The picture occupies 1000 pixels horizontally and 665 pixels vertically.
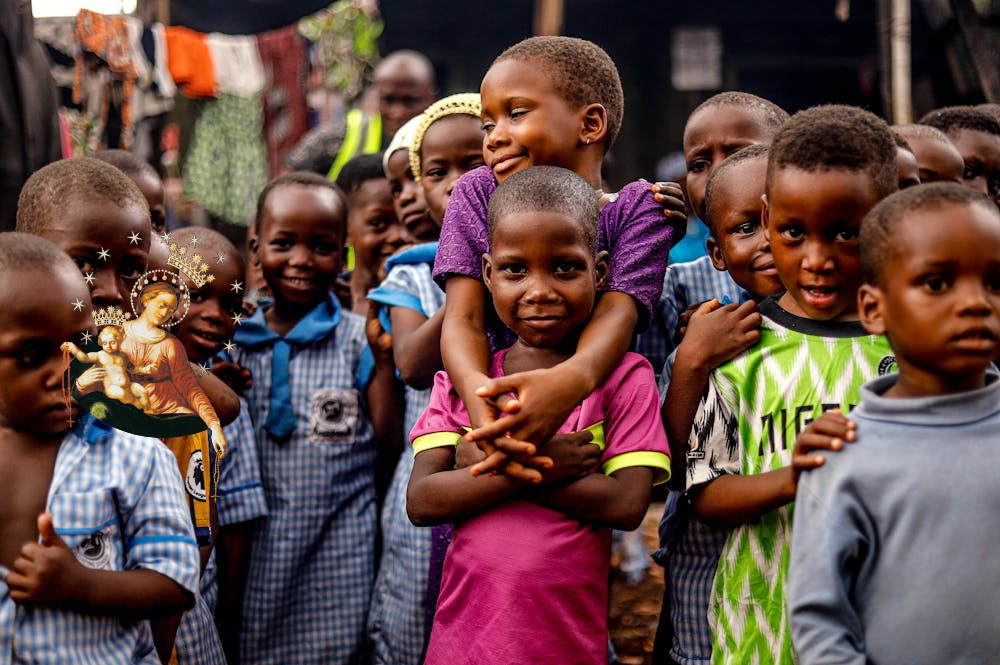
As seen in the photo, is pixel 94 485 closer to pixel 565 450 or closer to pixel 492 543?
pixel 492 543

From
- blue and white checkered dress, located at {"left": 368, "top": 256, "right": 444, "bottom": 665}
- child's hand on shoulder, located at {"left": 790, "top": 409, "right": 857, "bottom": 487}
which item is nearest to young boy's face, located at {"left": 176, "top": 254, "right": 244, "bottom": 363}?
blue and white checkered dress, located at {"left": 368, "top": 256, "right": 444, "bottom": 665}

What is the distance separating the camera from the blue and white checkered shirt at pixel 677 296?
2822 millimetres

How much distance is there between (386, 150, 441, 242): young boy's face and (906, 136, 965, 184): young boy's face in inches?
60.7

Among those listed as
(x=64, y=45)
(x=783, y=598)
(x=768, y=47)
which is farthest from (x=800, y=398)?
(x=768, y=47)

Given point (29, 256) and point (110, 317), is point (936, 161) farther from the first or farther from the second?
point (29, 256)

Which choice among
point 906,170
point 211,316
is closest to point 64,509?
point 211,316

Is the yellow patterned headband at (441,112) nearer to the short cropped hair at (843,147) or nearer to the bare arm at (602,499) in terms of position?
the short cropped hair at (843,147)

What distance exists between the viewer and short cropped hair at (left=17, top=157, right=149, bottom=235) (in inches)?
101

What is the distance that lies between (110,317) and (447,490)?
2.87ft

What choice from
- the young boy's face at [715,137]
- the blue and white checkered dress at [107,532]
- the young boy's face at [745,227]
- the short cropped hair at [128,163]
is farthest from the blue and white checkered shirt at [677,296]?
the short cropped hair at [128,163]

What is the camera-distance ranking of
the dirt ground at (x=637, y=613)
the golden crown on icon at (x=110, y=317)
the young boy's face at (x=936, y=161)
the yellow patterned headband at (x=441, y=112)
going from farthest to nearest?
1. the dirt ground at (x=637, y=613)
2. the yellow patterned headband at (x=441, y=112)
3. the young boy's face at (x=936, y=161)
4. the golden crown on icon at (x=110, y=317)

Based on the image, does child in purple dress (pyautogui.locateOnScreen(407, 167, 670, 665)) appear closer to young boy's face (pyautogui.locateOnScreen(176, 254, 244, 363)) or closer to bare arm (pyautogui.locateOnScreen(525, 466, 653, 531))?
bare arm (pyautogui.locateOnScreen(525, 466, 653, 531))

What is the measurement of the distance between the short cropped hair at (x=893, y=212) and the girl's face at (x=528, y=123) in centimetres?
83

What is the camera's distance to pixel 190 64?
696 cm
